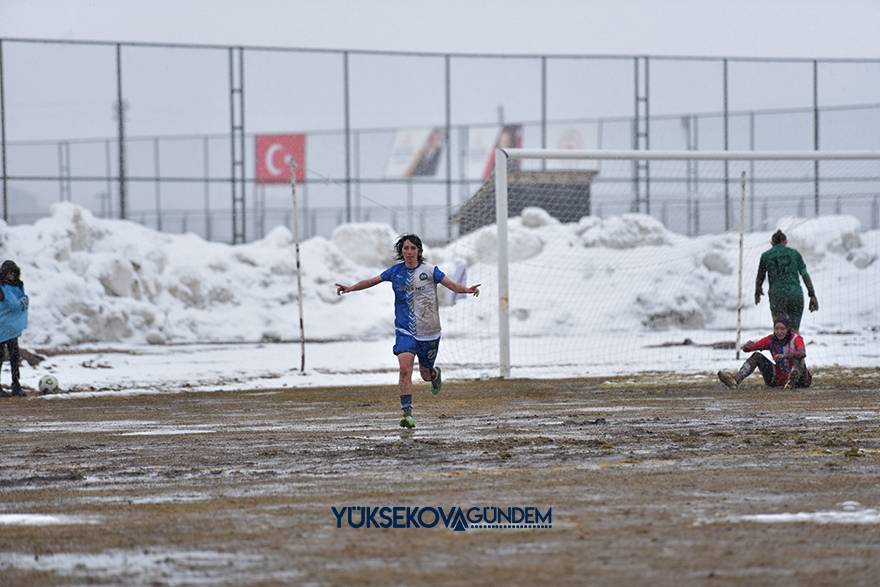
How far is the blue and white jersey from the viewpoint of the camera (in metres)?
11.7

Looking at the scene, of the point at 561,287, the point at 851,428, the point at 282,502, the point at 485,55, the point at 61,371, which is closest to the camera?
the point at 282,502

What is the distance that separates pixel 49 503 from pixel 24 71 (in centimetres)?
2517

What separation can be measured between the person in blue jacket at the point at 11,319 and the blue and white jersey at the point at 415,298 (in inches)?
254

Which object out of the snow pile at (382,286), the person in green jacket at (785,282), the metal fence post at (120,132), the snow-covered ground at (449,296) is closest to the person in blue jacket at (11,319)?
the snow-covered ground at (449,296)

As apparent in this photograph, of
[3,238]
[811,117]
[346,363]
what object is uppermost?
[811,117]

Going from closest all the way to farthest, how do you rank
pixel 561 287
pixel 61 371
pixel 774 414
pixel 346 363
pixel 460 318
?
pixel 774 414 < pixel 61 371 < pixel 346 363 < pixel 460 318 < pixel 561 287

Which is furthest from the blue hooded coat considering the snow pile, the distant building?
the distant building

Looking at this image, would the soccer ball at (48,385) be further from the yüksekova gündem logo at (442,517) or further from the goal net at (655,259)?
the yüksekova gündem logo at (442,517)

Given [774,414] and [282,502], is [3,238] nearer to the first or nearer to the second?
[774,414]

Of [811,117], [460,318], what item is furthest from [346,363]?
[811,117]

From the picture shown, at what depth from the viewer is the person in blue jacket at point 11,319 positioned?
16.4 meters

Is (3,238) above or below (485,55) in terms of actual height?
below

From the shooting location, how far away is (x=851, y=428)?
35.8 ft

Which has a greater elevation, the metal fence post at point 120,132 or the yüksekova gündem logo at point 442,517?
the metal fence post at point 120,132
